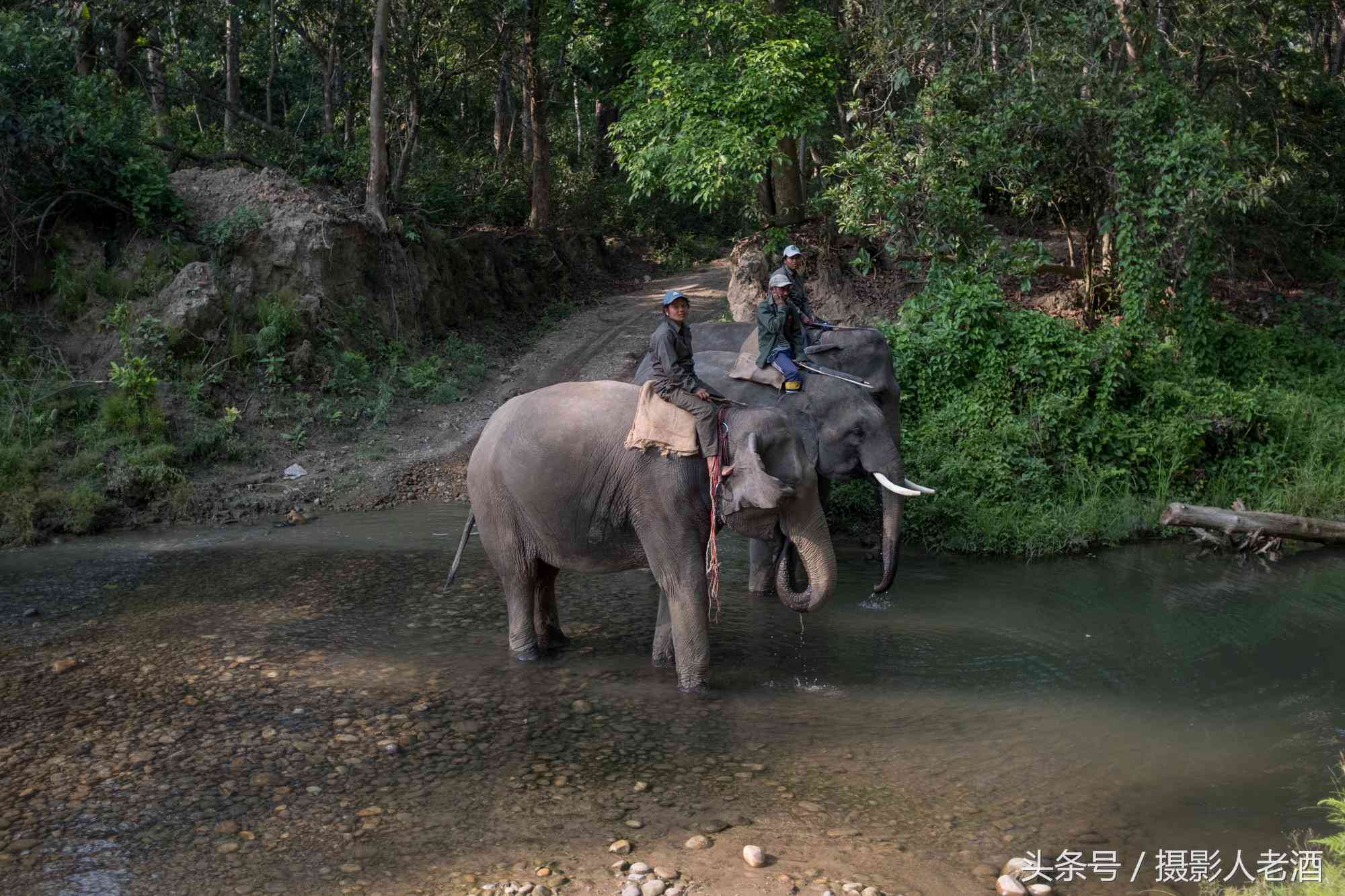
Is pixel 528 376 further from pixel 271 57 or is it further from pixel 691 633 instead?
pixel 691 633

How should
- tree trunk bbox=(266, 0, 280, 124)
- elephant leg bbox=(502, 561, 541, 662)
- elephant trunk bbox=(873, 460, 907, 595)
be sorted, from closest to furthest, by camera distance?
elephant leg bbox=(502, 561, 541, 662)
elephant trunk bbox=(873, 460, 907, 595)
tree trunk bbox=(266, 0, 280, 124)

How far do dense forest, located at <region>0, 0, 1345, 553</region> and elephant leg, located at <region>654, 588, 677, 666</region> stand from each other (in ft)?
14.8

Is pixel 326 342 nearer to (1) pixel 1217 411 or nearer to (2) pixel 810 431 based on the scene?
(2) pixel 810 431

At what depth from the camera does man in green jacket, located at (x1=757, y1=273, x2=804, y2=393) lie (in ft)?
32.4

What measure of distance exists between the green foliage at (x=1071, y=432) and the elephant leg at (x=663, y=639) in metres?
4.49

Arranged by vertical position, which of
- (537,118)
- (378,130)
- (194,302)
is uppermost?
(537,118)

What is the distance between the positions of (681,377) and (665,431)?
0.39 meters

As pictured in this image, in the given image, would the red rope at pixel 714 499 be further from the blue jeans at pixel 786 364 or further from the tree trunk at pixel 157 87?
the tree trunk at pixel 157 87

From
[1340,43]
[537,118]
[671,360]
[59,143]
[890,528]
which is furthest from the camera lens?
[537,118]

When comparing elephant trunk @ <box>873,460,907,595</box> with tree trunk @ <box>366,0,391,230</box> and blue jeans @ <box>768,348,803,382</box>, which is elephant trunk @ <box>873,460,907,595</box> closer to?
blue jeans @ <box>768,348,803,382</box>

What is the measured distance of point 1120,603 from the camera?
963 cm

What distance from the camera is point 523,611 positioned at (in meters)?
8.05

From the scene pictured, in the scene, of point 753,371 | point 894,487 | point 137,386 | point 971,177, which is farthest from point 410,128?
point 894,487

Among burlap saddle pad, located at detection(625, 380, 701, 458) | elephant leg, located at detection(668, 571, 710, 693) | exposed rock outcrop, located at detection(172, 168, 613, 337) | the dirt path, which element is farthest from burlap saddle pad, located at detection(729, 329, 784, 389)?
exposed rock outcrop, located at detection(172, 168, 613, 337)
